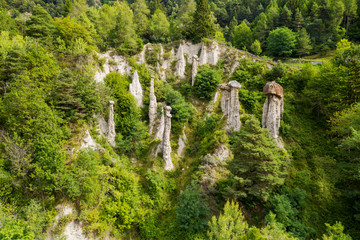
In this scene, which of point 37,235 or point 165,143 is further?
point 165,143

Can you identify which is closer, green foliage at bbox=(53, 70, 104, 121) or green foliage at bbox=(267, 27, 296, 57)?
green foliage at bbox=(53, 70, 104, 121)

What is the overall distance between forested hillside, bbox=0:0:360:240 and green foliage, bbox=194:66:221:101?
0.95ft

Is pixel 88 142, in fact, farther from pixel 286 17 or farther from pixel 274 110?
pixel 286 17

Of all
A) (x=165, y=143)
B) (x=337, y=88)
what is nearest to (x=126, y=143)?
(x=165, y=143)

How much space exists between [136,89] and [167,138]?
1048cm

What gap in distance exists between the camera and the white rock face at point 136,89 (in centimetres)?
3100

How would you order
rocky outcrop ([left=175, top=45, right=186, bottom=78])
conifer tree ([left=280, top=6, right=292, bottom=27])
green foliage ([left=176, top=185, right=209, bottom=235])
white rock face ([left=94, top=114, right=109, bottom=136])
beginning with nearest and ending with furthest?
1. green foliage ([left=176, top=185, right=209, bottom=235])
2. white rock face ([left=94, top=114, right=109, bottom=136])
3. rocky outcrop ([left=175, top=45, right=186, bottom=78])
4. conifer tree ([left=280, top=6, right=292, bottom=27])

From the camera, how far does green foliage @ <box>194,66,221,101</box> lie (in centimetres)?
3300

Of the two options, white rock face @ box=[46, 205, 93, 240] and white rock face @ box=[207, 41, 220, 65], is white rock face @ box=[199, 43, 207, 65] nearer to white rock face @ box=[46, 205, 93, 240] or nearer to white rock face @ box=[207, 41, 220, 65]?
white rock face @ box=[207, 41, 220, 65]

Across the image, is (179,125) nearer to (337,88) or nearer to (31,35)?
(337,88)

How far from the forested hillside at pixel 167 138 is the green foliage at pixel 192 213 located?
0.13 metres

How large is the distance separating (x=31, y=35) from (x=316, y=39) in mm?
59623

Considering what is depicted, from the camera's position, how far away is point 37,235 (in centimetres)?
1611

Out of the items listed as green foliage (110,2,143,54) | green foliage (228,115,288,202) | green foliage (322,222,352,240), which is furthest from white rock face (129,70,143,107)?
green foliage (322,222,352,240)
